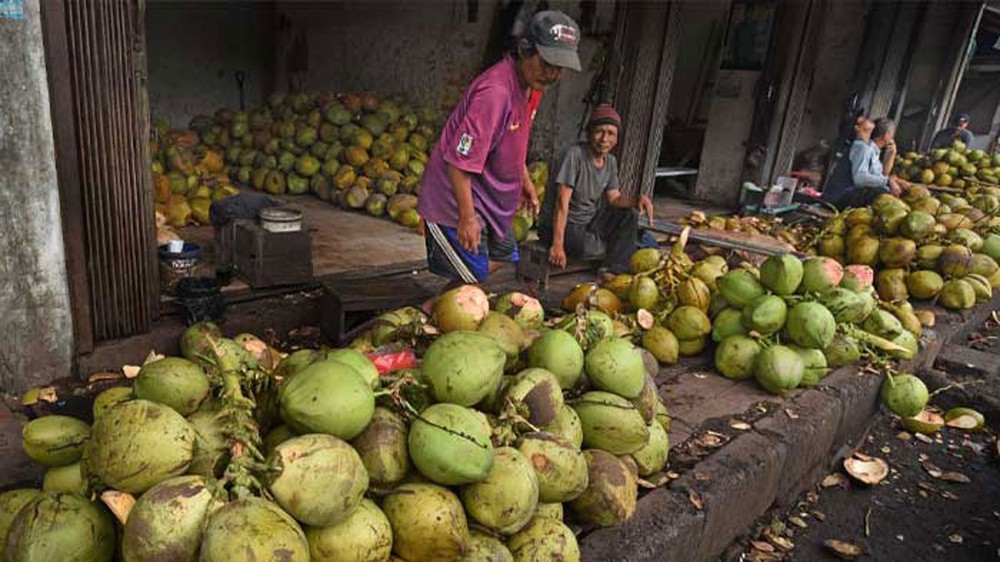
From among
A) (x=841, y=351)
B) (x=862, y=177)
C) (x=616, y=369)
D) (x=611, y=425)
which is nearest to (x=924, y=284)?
(x=841, y=351)

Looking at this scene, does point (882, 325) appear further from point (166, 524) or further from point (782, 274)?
point (166, 524)

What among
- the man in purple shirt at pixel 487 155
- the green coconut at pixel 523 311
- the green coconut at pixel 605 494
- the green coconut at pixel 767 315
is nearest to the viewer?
the green coconut at pixel 605 494

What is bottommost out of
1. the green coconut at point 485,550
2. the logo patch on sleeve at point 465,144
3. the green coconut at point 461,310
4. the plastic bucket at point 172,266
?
the plastic bucket at point 172,266

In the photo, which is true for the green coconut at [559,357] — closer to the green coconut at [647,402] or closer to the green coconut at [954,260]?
the green coconut at [647,402]

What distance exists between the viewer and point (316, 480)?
1.37m

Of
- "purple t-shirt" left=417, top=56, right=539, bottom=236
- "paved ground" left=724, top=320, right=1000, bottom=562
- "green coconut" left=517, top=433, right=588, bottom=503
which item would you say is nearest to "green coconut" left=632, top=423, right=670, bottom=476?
"green coconut" left=517, top=433, right=588, bottom=503

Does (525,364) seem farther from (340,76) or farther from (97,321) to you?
(340,76)

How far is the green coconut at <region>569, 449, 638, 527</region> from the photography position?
1.97m

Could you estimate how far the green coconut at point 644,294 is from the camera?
3568mm

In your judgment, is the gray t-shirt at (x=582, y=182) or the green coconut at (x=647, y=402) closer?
the green coconut at (x=647, y=402)

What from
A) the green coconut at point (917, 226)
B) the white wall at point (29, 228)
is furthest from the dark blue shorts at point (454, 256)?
the green coconut at point (917, 226)

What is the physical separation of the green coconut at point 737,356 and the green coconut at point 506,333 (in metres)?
1.53

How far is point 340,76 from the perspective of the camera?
9312 mm

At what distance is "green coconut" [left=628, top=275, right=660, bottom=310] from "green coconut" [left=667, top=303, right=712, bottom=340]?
0.14 m
